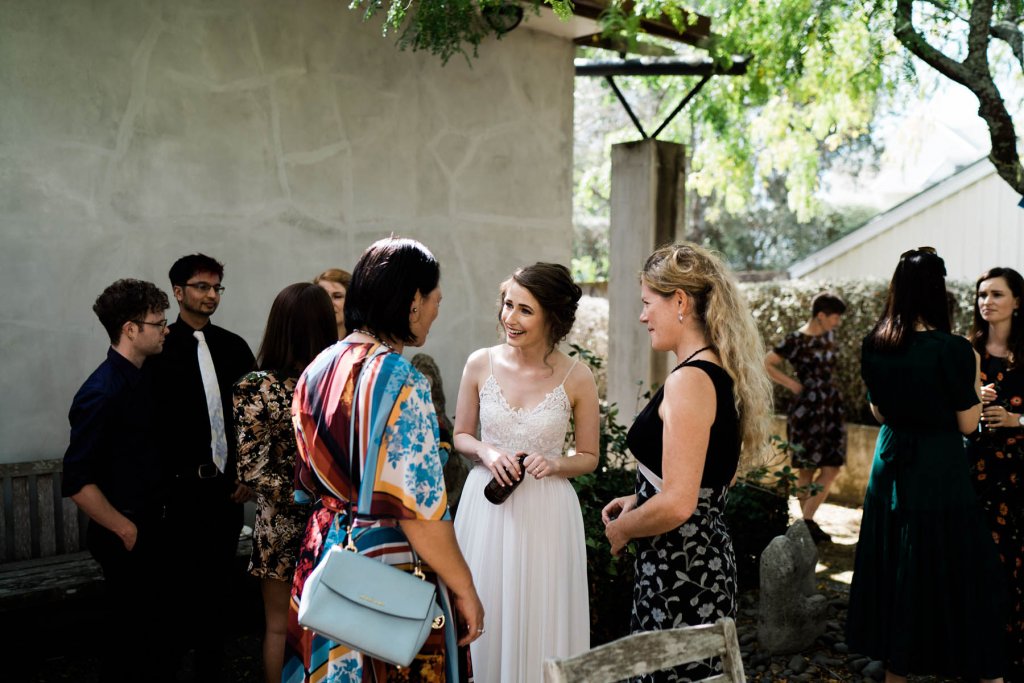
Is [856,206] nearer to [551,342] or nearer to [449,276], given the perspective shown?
[449,276]

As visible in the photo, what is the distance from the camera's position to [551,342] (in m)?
4.05

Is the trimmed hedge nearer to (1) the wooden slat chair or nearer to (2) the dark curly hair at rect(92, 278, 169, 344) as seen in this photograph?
(2) the dark curly hair at rect(92, 278, 169, 344)

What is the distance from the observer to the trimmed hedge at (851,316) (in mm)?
10906

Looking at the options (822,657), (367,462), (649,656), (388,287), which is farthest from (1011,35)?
(367,462)

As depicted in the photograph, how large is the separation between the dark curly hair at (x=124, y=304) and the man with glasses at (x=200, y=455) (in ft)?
1.36

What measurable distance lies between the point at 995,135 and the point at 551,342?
277cm

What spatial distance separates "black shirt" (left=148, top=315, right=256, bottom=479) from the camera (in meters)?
4.38

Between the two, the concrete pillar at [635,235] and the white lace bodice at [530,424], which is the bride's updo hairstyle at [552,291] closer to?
the white lace bodice at [530,424]

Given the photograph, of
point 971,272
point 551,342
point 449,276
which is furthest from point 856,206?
point 551,342

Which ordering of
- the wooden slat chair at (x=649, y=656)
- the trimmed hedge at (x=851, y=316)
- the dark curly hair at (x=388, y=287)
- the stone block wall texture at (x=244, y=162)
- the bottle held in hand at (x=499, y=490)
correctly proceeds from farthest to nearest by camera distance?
the trimmed hedge at (x=851, y=316)
the stone block wall texture at (x=244, y=162)
the bottle held in hand at (x=499, y=490)
the dark curly hair at (x=388, y=287)
the wooden slat chair at (x=649, y=656)

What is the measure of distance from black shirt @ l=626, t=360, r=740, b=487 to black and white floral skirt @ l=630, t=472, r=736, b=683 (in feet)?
0.32

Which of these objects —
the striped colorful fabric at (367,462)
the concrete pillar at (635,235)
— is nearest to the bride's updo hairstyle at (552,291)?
the striped colorful fabric at (367,462)

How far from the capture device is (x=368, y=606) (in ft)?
8.10

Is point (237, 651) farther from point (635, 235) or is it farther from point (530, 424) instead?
point (635, 235)
